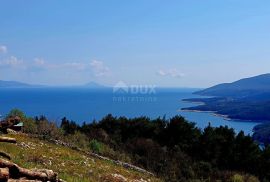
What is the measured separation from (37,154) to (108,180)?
3.82 meters

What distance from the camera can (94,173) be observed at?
709 inches

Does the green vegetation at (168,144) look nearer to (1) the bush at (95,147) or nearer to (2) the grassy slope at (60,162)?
(1) the bush at (95,147)

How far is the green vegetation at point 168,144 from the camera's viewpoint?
2992 centimetres

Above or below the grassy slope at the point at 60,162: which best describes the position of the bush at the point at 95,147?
below

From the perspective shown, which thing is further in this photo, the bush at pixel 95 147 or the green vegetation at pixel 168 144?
the green vegetation at pixel 168 144

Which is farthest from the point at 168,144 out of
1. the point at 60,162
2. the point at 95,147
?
the point at 60,162

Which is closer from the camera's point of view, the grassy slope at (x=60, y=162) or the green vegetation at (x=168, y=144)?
the grassy slope at (x=60, y=162)

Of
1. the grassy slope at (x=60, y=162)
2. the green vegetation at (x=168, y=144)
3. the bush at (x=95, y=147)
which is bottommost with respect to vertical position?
the green vegetation at (x=168, y=144)

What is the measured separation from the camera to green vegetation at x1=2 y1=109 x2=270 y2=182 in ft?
98.2

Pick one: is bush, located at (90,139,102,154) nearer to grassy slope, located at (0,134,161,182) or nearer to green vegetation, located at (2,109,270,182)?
green vegetation, located at (2,109,270,182)

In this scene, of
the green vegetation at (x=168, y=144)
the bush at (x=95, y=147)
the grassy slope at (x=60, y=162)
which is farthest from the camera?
the green vegetation at (x=168, y=144)

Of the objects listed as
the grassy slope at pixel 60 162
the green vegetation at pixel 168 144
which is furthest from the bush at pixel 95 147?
the grassy slope at pixel 60 162

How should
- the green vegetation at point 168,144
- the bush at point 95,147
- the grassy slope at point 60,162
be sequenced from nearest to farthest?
the grassy slope at point 60,162 < the bush at point 95,147 < the green vegetation at point 168,144

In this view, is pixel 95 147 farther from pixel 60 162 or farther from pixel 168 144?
pixel 168 144
